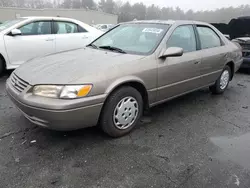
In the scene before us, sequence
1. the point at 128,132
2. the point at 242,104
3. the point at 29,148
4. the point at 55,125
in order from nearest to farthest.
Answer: the point at 55,125
the point at 29,148
the point at 128,132
the point at 242,104

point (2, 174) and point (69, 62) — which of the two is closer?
point (2, 174)

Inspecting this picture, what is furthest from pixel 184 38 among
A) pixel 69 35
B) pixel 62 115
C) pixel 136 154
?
pixel 69 35

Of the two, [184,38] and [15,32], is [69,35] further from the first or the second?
[184,38]

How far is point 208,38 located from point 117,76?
8.19ft

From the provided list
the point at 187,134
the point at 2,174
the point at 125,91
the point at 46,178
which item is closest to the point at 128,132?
the point at 125,91

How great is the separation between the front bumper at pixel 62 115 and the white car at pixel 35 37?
3.20 metres

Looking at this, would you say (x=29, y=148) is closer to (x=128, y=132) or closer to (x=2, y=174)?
(x=2, y=174)

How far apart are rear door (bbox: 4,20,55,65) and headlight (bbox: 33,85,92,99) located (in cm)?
350

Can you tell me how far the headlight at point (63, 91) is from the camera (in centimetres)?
229

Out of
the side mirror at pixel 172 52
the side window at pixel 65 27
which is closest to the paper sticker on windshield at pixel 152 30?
the side mirror at pixel 172 52

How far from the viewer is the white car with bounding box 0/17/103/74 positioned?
5.19 meters

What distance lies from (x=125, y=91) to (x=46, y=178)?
1305 mm

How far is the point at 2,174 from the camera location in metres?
2.16

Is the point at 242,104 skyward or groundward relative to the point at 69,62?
groundward
